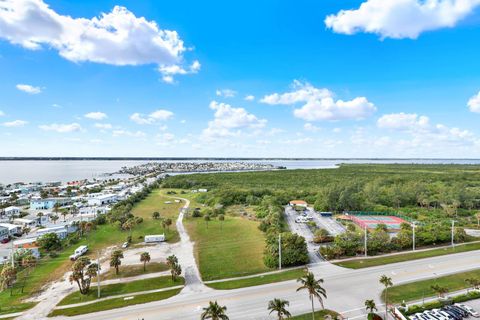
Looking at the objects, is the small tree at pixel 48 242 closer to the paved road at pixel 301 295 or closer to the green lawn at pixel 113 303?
the green lawn at pixel 113 303

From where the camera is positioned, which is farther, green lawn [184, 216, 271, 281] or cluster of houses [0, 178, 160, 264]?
cluster of houses [0, 178, 160, 264]

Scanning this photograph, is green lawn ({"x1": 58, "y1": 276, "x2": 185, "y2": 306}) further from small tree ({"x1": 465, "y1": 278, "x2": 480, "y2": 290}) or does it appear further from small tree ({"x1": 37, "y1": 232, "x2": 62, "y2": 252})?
small tree ({"x1": 465, "y1": 278, "x2": 480, "y2": 290})

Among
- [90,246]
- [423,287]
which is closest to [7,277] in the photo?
[90,246]

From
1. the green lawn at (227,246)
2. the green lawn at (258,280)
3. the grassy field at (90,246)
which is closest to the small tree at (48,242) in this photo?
the grassy field at (90,246)

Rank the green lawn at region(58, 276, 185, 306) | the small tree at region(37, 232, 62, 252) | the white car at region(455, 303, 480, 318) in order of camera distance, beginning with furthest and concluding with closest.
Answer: the small tree at region(37, 232, 62, 252) < the green lawn at region(58, 276, 185, 306) < the white car at region(455, 303, 480, 318)

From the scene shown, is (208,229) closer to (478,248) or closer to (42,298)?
(42,298)

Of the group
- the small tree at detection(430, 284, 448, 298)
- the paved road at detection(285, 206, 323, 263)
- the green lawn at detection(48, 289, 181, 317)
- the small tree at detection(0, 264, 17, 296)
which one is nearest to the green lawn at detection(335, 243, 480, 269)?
the paved road at detection(285, 206, 323, 263)

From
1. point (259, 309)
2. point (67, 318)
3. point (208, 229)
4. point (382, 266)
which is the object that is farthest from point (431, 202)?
point (67, 318)

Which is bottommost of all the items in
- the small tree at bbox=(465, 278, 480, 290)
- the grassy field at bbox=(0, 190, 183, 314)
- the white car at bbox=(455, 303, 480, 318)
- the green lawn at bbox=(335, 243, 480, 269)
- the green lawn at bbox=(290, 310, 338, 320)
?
the grassy field at bbox=(0, 190, 183, 314)
